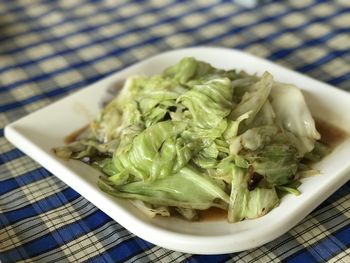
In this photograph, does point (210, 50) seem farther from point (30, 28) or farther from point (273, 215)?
point (30, 28)

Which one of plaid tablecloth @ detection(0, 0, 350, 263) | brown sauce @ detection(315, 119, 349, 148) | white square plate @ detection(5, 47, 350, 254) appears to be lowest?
plaid tablecloth @ detection(0, 0, 350, 263)

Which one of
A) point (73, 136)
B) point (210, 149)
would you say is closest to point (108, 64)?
point (73, 136)

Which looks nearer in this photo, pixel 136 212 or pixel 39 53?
pixel 136 212

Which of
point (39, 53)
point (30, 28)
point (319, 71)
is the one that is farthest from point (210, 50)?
point (30, 28)

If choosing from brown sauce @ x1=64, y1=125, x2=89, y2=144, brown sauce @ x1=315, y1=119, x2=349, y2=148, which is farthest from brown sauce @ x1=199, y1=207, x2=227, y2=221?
brown sauce @ x1=64, y1=125, x2=89, y2=144

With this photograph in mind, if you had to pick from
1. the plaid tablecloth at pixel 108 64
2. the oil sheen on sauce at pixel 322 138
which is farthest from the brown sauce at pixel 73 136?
the plaid tablecloth at pixel 108 64

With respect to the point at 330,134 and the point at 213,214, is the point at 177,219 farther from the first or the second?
the point at 330,134

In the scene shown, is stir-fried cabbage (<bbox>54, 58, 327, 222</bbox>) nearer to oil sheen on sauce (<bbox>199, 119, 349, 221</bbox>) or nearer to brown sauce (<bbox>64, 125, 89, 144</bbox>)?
oil sheen on sauce (<bbox>199, 119, 349, 221</bbox>)
